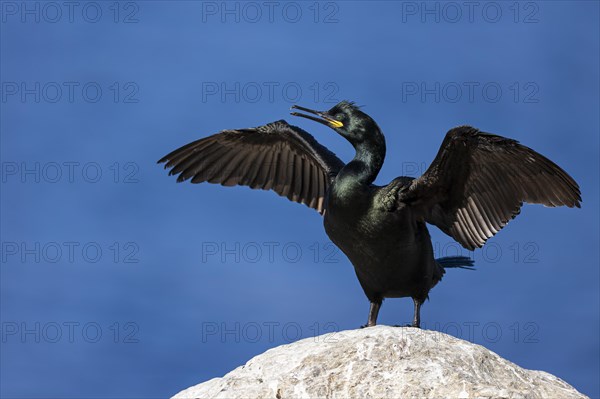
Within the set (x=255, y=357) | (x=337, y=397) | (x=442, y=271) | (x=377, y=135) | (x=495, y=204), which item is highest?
(x=377, y=135)

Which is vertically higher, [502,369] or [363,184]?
[363,184]

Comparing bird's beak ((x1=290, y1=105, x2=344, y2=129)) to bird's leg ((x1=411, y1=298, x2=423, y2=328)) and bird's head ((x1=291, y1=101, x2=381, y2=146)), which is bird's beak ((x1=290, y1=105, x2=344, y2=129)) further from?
bird's leg ((x1=411, y1=298, x2=423, y2=328))

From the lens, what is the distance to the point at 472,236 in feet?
29.5

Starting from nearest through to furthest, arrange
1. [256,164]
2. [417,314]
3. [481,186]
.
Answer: [417,314] → [481,186] → [256,164]

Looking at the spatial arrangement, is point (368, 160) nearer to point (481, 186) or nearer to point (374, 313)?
point (481, 186)

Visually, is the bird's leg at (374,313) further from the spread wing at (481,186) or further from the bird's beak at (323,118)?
the bird's beak at (323,118)

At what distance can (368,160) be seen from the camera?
27.8ft

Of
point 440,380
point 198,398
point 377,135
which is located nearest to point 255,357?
point 198,398

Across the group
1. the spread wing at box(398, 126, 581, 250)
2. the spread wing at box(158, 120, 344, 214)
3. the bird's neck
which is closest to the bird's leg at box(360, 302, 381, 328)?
the spread wing at box(398, 126, 581, 250)

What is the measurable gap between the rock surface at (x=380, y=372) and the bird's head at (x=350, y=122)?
2.26 metres

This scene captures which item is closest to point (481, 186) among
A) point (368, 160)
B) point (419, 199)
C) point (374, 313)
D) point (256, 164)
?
point (419, 199)

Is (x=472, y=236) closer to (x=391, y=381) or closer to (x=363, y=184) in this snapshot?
(x=363, y=184)

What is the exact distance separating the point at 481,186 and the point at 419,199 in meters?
0.78

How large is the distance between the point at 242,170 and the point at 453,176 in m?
3.02
